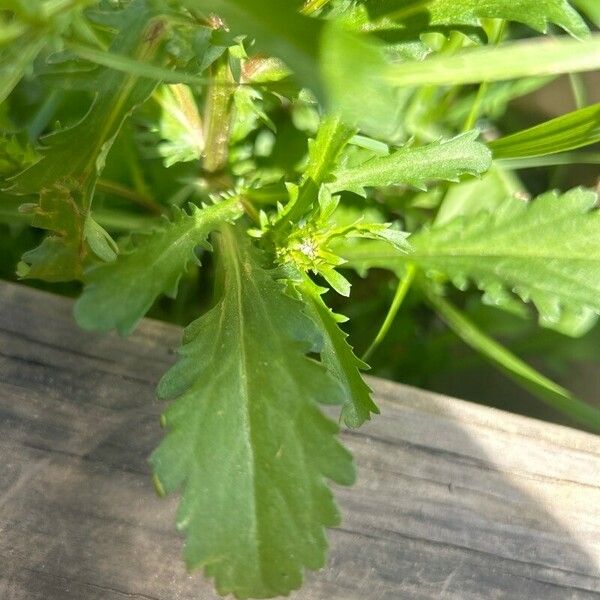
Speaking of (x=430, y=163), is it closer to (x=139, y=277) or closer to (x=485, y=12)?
(x=485, y=12)

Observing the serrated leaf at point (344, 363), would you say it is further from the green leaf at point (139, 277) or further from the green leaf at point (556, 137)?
the green leaf at point (556, 137)

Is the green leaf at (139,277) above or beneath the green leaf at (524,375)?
above

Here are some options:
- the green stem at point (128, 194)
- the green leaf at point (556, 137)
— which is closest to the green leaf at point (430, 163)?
the green leaf at point (556, 137)

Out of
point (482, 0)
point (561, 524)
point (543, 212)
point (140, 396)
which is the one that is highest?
point (482, 0)

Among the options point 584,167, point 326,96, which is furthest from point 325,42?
point 584,167

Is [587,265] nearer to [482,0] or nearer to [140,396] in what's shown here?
[482,0]

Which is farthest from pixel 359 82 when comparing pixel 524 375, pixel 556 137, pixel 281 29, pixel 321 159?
pixel 524 375
